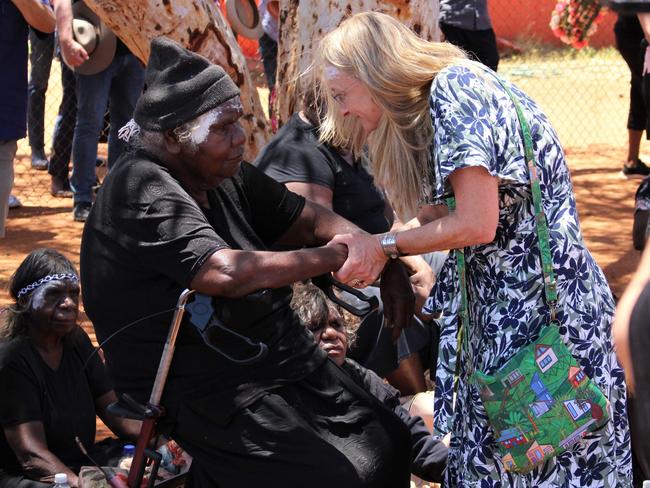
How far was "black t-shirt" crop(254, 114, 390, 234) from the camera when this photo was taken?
4.62 metres

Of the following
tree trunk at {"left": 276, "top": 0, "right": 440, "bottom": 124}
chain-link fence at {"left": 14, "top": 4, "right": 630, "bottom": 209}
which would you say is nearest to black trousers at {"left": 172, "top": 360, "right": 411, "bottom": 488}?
tree trunk at {"left": 276, "top": 0, "right": 440, "bottom": 124}

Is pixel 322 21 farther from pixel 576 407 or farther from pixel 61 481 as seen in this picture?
pixel 576 407

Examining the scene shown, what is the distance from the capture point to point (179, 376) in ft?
10.3

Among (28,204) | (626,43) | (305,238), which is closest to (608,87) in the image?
(626,43)

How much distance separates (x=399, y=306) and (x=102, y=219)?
980mm

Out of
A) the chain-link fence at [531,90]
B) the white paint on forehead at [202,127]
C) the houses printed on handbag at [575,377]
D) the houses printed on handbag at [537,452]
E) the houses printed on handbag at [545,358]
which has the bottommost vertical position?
the chain-link fence at [531,90]

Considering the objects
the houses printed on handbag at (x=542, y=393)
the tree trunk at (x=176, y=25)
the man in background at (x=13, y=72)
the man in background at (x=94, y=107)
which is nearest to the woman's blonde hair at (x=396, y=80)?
the houses printed on handbag at (x=542, y=393)

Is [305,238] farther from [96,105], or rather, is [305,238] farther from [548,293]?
[96,105]

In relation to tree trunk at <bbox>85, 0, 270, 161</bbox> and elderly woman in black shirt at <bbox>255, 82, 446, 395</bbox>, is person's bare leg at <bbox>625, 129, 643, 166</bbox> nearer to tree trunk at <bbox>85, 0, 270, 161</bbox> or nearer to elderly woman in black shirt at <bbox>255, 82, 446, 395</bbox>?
tree trunk at <bbox>85, 0, 270, 161</bbox>

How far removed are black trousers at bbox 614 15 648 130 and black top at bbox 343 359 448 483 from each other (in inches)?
240

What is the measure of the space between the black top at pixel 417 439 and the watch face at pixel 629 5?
222 centimetres

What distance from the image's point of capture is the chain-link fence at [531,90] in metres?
9.60

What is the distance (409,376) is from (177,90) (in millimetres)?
2072

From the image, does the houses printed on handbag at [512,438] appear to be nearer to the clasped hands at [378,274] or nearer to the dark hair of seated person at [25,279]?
the clasped hands at [378,274]
